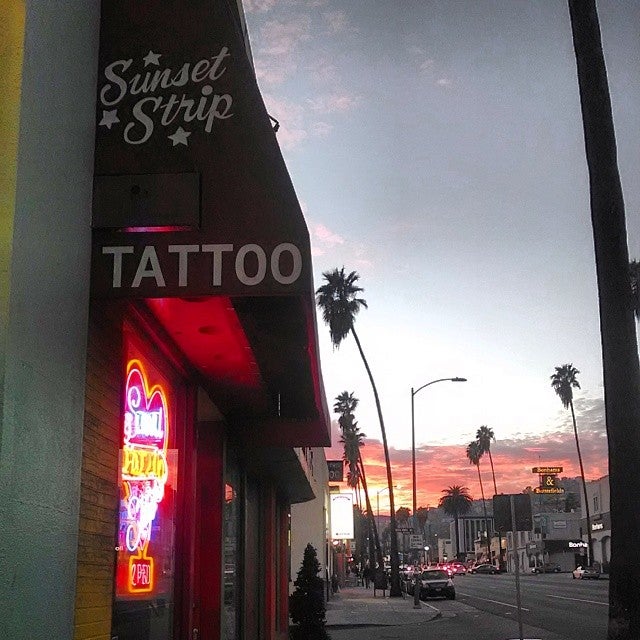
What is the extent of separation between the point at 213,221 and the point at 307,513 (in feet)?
123

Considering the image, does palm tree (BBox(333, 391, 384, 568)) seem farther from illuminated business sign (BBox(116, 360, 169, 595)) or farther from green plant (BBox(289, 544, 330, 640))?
illuminated business sign (BBox(116, 360, 169, 595))

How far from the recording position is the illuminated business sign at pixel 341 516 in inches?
2287

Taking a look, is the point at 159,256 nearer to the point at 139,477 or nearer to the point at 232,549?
the point at 139,477

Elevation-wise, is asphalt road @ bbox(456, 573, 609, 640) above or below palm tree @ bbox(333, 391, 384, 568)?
below

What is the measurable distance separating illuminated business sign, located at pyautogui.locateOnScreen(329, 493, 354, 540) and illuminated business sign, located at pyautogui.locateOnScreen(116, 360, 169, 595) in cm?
5143

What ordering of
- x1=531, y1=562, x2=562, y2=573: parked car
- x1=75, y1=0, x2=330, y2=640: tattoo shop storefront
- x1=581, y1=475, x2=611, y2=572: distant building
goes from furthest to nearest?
x1=531, y1=562, x2=562, y2=573: parked car, x1=581, y1=475, x2=611, y2=572: distant building, x1=75, y1=0, x2=330, y2=640: tattoo shop storefront

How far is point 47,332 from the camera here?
4.46 m

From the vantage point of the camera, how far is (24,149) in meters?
4.31

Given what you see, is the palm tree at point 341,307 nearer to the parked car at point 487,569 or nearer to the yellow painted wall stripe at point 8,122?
the yellow painted wall stripe at point 8,122

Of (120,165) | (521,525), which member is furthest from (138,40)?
(521,525)

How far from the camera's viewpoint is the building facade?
423 cm

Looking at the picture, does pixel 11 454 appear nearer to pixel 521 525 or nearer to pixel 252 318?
pixel 252 318

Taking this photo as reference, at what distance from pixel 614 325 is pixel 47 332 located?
695cm

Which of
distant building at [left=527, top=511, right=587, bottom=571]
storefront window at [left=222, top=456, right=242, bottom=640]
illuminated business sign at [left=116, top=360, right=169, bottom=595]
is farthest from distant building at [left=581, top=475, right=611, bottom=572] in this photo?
illuminated business sign at [left=116, top=360, right=169, bottom=595]
